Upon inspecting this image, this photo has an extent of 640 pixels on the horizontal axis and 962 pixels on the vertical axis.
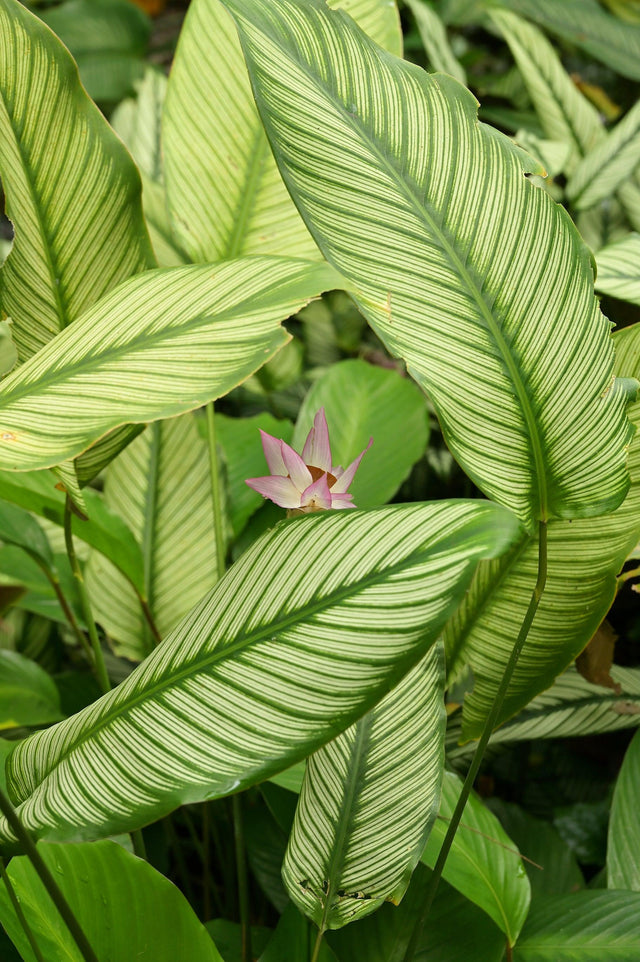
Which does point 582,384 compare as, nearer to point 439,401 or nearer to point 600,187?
point 439,401

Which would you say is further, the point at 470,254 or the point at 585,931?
the point at 585,931

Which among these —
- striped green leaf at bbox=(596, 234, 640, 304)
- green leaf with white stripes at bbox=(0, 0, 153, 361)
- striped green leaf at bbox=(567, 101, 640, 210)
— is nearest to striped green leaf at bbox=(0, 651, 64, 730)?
green leaf with white stripes at bbox=(0, 0, 153, 361)

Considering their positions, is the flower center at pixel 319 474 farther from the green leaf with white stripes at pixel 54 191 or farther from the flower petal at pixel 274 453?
the green leaf with white stripes at pixel 54 191

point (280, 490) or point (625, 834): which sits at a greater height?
point (280, 490)

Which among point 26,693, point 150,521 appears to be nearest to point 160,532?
point 150,521

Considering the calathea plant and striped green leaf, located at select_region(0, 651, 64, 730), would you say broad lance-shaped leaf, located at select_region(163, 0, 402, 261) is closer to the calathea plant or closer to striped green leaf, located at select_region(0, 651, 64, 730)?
the calathea plant

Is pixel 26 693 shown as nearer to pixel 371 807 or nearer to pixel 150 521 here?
pixel 150 521

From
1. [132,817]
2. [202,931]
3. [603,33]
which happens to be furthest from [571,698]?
[603,33]
